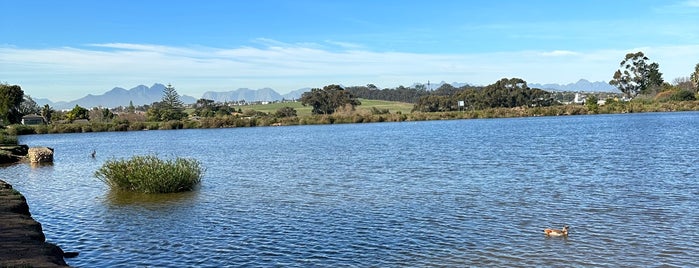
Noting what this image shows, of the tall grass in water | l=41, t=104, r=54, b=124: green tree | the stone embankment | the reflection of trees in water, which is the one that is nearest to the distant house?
l=41, t=104, r=54, b=124: green tree

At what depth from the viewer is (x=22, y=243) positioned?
13508 mm

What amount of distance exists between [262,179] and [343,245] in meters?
15.8

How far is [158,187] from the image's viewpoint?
25188 mm

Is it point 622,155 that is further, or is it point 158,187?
point 622,155

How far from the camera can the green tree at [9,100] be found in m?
118

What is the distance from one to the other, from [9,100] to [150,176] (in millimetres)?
111010

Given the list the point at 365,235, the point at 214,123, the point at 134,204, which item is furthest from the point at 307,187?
the point at 214,123

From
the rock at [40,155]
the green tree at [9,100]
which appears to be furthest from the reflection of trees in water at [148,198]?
the green tree at [9,100]

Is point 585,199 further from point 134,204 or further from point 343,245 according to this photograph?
point 134,204

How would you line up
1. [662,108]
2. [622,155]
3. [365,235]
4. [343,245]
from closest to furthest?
[343,245] < [365,235] < [622,155] < [662,108]

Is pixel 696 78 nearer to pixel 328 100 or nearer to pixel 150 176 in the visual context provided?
pixel 328 100

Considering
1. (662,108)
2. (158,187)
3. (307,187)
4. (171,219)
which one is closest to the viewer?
(171,219)

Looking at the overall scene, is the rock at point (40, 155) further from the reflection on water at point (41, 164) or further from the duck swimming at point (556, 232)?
the duck swimming at point (556, 232)

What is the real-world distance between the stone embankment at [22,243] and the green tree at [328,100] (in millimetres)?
153829
